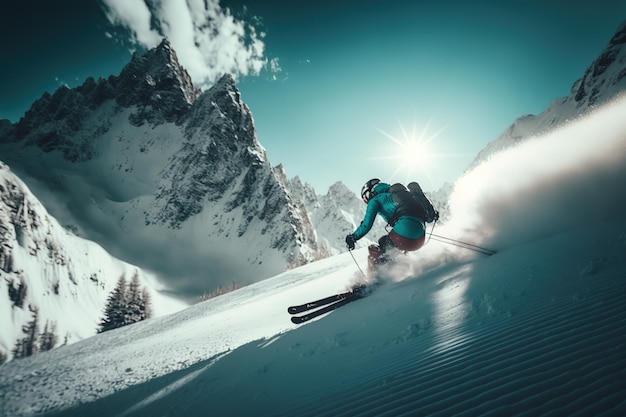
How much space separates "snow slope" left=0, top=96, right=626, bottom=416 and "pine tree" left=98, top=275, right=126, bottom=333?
26.6 meters

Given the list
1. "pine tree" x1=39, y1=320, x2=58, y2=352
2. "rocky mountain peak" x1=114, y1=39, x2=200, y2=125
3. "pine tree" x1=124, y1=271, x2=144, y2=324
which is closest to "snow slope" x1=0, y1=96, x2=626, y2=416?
"pine tree" x1=124, y1=271, x2=144, y2=324

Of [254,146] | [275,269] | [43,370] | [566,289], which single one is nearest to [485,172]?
[566,289]

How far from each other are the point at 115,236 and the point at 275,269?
153ft

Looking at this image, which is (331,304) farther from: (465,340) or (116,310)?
(116,310)

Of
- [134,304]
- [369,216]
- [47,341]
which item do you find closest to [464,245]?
[369,216]

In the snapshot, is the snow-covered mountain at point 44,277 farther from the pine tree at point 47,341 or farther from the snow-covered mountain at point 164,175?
the snow-covered mountain at point 164,175

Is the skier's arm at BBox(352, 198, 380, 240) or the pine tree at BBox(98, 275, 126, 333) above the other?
the pine tree at BBox(98, 275, 126, 333)

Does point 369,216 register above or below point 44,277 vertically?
below

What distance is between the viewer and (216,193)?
9300 cm

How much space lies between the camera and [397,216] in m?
6.54

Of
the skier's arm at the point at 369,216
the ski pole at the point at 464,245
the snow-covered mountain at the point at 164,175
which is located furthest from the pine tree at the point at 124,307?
the ski pole at the point at 464,245

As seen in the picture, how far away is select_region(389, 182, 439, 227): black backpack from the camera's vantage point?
6418mm

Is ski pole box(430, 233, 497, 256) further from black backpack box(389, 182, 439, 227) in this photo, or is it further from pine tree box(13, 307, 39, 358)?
pine tree box(13, 307, 39, 358)

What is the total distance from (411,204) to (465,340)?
4136 mm
